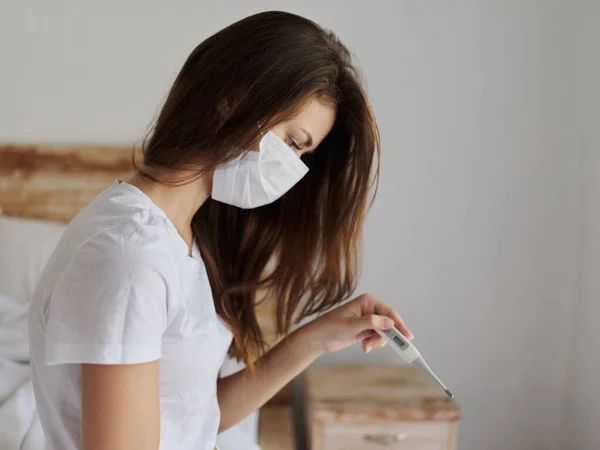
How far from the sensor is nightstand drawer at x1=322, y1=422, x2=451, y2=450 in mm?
1545

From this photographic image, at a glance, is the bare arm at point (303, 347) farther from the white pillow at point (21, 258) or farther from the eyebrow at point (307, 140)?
the white pillow at point (21, 258)

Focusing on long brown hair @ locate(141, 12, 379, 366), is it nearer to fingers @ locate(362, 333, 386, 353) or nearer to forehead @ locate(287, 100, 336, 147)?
forehead @ locate(287, 100, 336, 147)

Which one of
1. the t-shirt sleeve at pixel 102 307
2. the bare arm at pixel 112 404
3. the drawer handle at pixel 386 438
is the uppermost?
the t-shirt sleeve at pixel 102 307

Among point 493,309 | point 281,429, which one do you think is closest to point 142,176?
point 281,429

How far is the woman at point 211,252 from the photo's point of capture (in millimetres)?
676

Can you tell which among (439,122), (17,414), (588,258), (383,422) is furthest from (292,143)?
(588,258)

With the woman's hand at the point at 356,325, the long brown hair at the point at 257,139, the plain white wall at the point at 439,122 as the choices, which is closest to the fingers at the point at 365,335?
the woman's hand at the point at 356,325

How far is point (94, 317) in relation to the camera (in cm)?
67

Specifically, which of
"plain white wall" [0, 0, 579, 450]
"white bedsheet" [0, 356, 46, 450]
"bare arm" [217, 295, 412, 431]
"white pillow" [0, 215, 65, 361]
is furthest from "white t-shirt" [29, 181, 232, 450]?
"plain white wall" [0, 0, 579, 450]

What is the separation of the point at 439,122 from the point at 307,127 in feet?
3.42

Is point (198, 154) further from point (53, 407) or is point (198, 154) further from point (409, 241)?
point (409, 241)

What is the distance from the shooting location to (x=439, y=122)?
6.07ft

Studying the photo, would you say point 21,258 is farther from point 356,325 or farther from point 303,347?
point 356,325

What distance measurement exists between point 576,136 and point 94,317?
5.38ft
